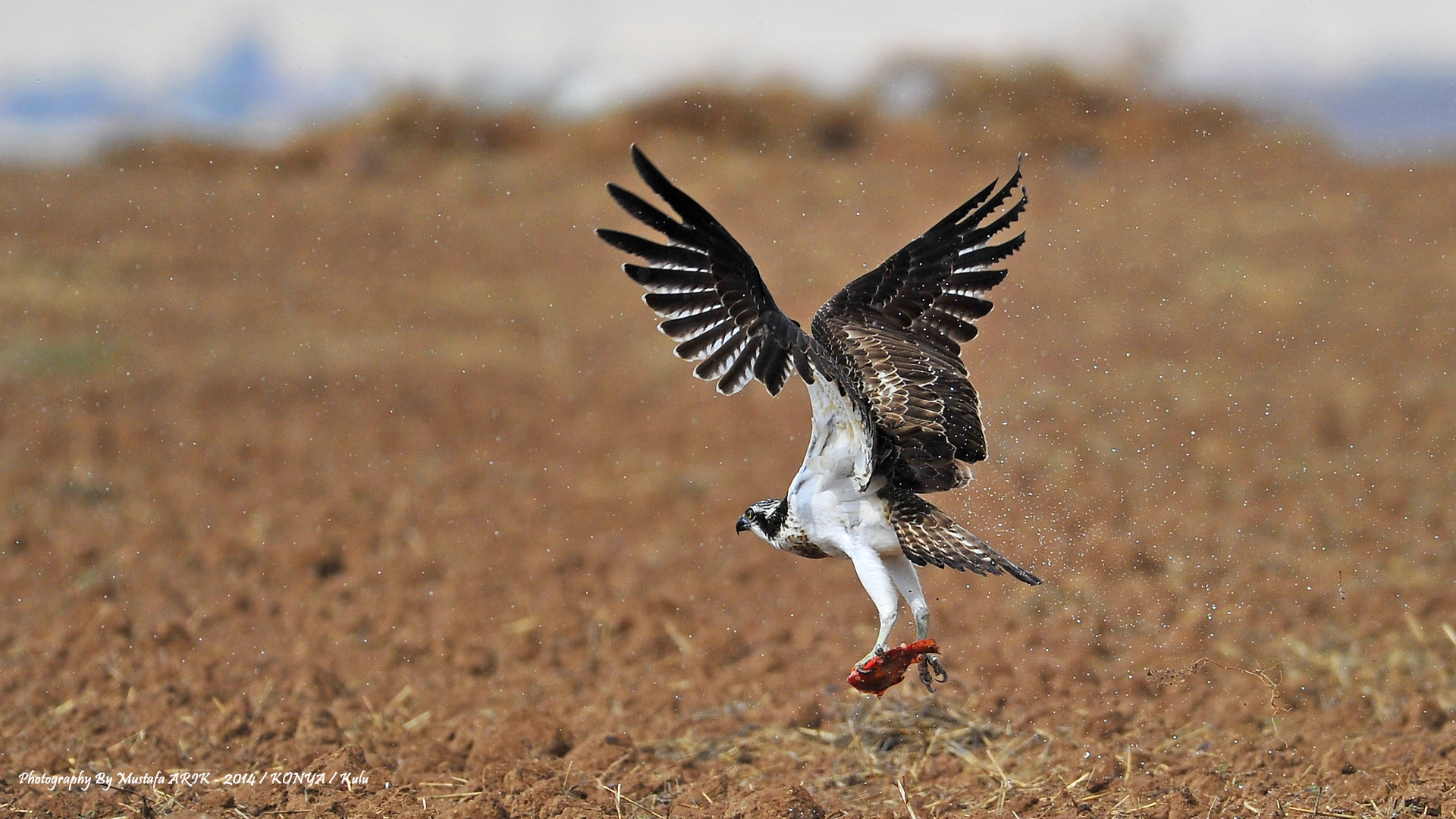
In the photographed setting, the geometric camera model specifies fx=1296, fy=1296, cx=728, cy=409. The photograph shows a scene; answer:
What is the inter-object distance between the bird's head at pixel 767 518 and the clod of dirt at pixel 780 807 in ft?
3.35

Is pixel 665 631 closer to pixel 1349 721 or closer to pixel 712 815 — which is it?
pixel 712 815

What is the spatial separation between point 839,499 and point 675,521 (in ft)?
17.3

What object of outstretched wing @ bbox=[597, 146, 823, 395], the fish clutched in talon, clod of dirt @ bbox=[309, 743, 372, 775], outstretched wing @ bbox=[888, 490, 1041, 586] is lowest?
clod of dirt @ bbox=[309, 743, 372, 775]

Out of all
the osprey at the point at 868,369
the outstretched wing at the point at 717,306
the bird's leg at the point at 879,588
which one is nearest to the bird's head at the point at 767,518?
the osprey at the point at 868,369

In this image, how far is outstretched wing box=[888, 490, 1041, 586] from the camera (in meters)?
4.91

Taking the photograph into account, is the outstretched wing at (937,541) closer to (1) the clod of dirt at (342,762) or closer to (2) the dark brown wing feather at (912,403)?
(2) the dark brown wing feather at (912,403)

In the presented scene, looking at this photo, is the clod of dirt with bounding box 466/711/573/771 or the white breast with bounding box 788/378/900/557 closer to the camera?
the white breast with bounding box 788/378/900/557

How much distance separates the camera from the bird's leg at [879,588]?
4.82 metres

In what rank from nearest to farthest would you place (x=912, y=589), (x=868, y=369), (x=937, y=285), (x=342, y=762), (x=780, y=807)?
(x=780, y=807)
(x=912, y=589)
(x=868, y=369)
(x=342, y=762)
(x=937, y=285)

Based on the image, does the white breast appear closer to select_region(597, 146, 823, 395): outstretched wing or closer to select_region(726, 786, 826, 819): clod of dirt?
select_region(597, 146, 823, 395): outstretched wing

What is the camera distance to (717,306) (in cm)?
479

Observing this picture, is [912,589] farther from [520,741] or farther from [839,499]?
[520,741]

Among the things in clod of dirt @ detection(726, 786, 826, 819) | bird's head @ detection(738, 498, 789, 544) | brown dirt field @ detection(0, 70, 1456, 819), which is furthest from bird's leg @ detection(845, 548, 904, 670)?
brown dirt field @ detection(0, 70, 1456, 819)

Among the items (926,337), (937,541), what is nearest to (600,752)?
(937,541)
